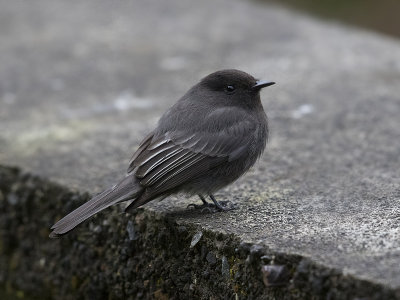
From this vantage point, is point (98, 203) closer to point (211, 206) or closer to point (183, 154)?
point (183, 154)

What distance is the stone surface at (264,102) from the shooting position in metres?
3.72

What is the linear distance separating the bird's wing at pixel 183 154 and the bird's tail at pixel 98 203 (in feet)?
0.20

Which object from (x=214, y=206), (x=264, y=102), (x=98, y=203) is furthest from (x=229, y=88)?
(x=264, y=102)

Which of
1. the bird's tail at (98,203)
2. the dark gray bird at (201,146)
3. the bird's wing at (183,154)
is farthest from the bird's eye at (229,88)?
the bird's tail at (98,203)

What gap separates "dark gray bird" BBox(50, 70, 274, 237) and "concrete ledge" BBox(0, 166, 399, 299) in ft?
0.83

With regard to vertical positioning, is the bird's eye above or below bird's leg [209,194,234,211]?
above

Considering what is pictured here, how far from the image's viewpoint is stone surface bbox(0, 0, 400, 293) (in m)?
3.72

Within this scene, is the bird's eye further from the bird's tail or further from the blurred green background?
the blurred green background

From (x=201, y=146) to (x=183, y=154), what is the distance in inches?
4.7

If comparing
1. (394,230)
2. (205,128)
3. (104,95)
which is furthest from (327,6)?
(394,230)

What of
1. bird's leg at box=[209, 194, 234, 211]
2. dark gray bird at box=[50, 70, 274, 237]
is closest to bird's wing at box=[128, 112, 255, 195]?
dark gray bird at box=[50, 70, 274, 237]

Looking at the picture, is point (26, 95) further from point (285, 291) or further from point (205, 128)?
point (285, 291)

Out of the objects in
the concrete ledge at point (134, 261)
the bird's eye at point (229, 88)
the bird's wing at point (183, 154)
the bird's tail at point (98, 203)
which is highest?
the bird's eye at point (229, 88)

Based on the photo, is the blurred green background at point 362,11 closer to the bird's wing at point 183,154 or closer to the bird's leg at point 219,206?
the bird's wing at point 183,154
